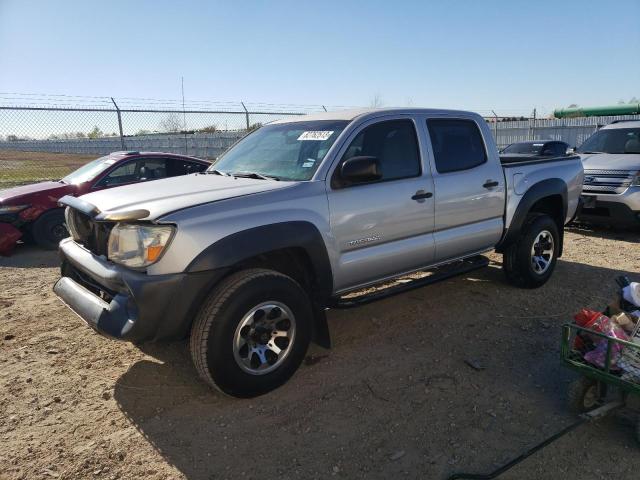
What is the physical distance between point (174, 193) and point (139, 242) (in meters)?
0.58

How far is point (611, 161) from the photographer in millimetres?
8375

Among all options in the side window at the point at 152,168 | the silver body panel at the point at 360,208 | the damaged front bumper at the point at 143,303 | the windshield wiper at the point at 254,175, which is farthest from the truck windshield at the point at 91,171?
the damaged front bumper at the point at 143,303

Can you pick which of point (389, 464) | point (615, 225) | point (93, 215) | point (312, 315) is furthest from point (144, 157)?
point (615, 225)

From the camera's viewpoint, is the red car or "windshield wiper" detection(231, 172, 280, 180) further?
the red car

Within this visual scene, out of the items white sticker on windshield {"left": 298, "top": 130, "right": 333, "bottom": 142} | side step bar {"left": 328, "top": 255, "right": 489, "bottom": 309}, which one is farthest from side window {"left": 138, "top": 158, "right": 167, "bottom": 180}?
side step bar {"left": 328, "top": 255, "right": 489, "bottom": 309}

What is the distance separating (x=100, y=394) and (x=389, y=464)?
202 cm

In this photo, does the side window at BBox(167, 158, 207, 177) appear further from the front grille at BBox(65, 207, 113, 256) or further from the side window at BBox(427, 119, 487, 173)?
the side window at BBox(427, 119, 487, 173)

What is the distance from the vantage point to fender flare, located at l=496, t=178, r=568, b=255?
504 cm

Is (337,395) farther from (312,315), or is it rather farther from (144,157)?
(144,157)

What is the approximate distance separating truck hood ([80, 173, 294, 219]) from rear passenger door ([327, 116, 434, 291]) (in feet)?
1.77

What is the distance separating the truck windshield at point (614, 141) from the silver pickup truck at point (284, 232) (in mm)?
5103

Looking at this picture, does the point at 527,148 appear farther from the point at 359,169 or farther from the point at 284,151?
the point at 359,169

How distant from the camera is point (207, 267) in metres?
2.96

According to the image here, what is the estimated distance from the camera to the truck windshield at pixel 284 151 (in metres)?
3.77
